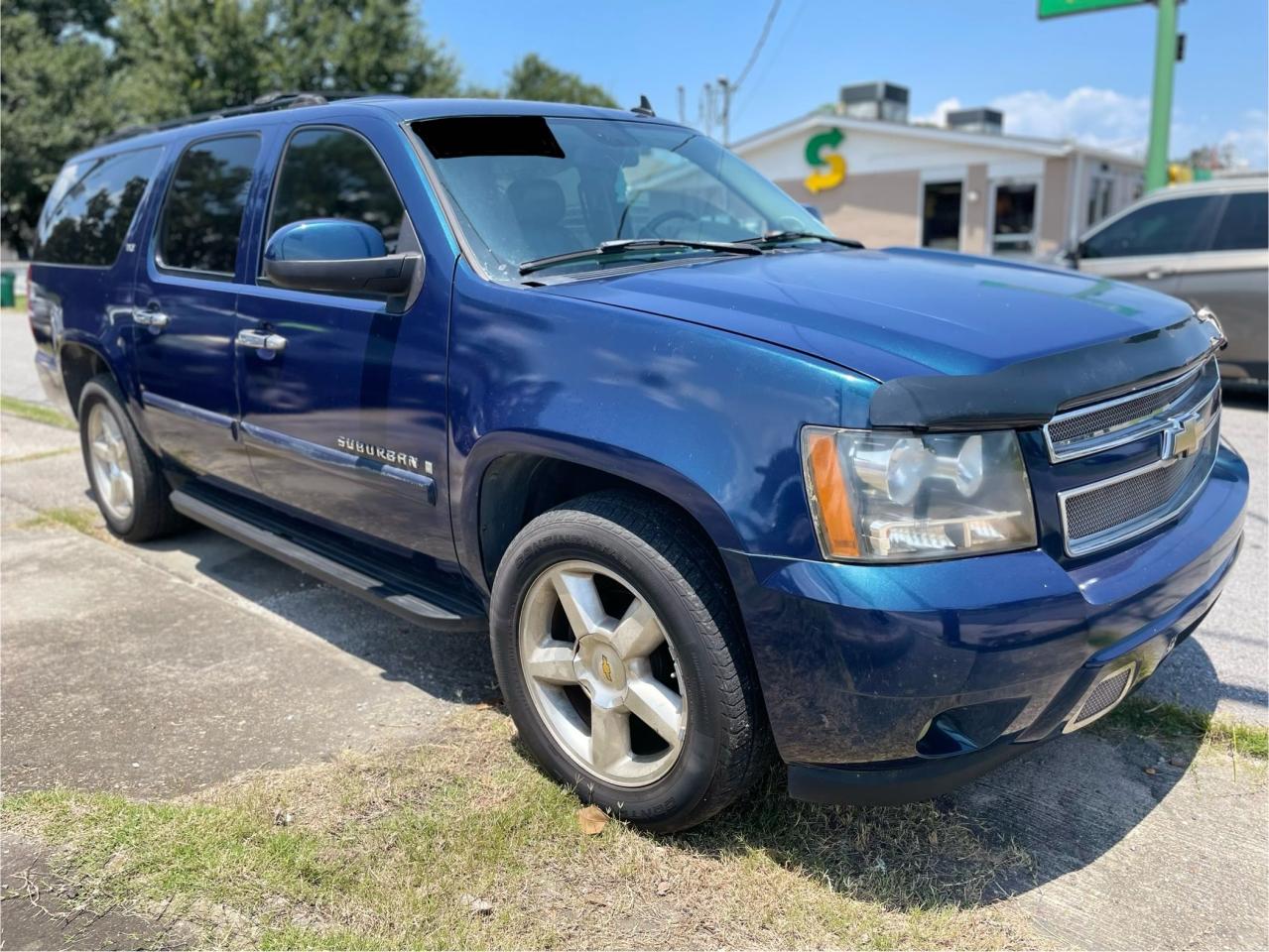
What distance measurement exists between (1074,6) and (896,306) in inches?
567

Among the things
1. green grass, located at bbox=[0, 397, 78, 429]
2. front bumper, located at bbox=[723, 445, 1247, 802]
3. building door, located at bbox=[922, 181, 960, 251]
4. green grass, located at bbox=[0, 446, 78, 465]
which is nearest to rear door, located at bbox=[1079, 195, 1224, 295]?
front bumper, located at bbox=[723, 445, 1247, 802]

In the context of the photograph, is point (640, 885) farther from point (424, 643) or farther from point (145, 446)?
point (145, 446)

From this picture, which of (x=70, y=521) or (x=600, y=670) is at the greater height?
(x=600, y=670)

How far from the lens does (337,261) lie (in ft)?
9.83

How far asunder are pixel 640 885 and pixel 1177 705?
75.0 inches

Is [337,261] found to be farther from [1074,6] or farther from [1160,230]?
[1074,6]

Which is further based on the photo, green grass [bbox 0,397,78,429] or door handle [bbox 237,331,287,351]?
green grass [bbox 0,397,78,429]

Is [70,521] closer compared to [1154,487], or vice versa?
[1154,487]

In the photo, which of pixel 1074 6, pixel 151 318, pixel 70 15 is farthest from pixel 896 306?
pixel 70 15

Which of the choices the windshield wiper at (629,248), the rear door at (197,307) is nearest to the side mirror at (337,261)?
the windshield wiper at (629,248)

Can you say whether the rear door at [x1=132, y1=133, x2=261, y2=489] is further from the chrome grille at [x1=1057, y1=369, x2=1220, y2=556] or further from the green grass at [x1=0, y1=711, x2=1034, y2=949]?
the chrome grille at [x1=1057, y1=369, x2=1220, y2=556]

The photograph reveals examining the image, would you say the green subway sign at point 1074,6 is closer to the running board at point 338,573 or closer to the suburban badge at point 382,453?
the running board at point 338,573

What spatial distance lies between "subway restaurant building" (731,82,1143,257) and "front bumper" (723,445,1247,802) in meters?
19.3

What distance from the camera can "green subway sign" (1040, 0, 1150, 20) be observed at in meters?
14.0
